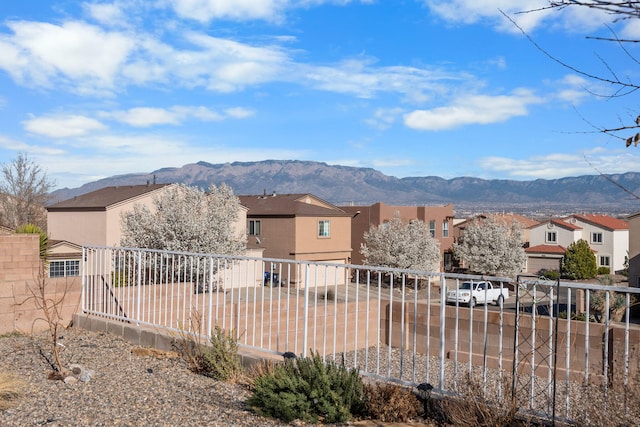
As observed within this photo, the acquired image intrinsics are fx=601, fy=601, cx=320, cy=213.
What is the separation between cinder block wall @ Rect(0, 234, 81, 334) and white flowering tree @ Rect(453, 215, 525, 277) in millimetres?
42381

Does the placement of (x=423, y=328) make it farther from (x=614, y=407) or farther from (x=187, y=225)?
(x=187, y=225)

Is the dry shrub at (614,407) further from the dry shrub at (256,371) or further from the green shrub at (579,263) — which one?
the green shrub at (579,263)

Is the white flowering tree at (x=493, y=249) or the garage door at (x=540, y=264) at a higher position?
the white flowering tree at (x=493, y=249)

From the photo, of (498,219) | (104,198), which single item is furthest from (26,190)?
(498,219)

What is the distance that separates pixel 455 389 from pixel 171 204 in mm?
24688

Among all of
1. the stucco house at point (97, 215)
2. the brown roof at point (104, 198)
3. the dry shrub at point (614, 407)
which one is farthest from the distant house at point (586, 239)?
the dry shrub at point (614, 407)

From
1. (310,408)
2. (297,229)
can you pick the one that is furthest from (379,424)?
(297,229)

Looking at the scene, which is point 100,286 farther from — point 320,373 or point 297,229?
point 297,229

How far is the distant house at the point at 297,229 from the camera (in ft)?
132

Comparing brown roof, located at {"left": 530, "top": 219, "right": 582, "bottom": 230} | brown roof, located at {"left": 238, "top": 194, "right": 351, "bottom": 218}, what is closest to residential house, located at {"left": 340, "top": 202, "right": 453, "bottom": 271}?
brown roof, located at {"left": 238, "top": 194, "right": 351, "bottom": 218}

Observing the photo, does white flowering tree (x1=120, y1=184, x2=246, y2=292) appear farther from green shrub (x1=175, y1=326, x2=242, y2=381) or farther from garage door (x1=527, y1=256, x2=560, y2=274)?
garage door (x1=527, y1=256, x2=560, y2=274)

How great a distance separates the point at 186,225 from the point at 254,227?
15581 millimetres

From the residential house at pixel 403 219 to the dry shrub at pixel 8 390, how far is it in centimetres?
4114

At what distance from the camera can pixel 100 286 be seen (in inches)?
377
